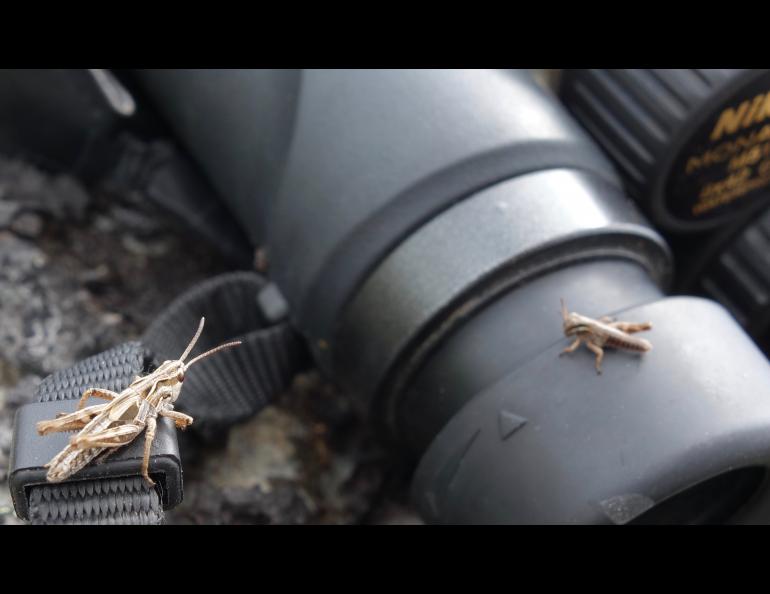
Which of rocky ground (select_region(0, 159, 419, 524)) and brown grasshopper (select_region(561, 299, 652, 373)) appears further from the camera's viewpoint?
rocky ground (select_region(0, 159, 419, 524))

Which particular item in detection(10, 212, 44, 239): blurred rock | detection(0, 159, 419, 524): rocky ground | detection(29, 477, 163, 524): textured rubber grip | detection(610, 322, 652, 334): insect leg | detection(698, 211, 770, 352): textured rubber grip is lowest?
detection(0, 159, 419, 524): rocky ground

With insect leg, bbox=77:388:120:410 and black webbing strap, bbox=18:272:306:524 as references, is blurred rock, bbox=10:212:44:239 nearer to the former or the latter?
black webbing strap, bbox=18:272:306:524

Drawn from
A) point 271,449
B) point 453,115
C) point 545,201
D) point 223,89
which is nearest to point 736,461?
point 545,201

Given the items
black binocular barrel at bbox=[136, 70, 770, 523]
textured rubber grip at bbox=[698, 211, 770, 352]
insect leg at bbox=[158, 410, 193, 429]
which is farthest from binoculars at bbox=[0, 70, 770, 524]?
insect leg at bbox=[158, 410, 193, 429]

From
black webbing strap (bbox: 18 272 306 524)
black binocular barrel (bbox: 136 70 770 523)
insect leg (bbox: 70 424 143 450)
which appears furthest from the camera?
black webbing strap (bbox: 18 272 306 524)

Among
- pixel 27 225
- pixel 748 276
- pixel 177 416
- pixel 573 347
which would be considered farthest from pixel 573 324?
pixel 27 225

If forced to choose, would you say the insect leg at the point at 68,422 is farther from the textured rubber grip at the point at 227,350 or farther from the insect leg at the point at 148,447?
the textured rubber grip at the point at 227,350
